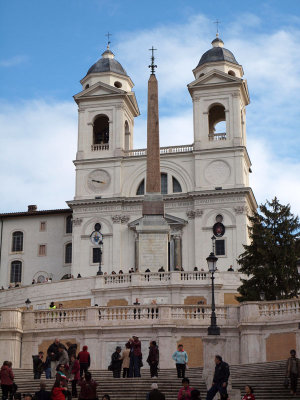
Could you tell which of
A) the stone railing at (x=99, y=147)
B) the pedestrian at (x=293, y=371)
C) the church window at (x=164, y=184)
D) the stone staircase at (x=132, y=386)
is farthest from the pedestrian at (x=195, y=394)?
the stone railing at (x=99, y=147)

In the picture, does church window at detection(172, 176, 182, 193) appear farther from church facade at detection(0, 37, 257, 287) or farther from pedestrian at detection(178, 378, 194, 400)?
pedestrian at detection(178, 378, 194, 400)

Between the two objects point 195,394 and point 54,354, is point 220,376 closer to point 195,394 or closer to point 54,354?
point 195,394

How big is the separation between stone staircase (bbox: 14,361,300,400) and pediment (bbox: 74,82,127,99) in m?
51.3

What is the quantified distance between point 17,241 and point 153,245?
24.9 meters

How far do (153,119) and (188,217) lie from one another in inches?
458

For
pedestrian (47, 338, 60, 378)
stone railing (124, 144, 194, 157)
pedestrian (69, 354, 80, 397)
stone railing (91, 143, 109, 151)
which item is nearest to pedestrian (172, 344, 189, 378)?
pedestrian (69, 354, 80, 397)

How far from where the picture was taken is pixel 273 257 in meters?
43.6

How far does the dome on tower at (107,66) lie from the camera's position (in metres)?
77.1

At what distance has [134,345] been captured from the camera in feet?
84.1

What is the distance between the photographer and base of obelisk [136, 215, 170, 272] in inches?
2146

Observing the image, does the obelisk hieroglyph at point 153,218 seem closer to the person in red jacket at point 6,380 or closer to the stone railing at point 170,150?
the stone railing at point 170,150

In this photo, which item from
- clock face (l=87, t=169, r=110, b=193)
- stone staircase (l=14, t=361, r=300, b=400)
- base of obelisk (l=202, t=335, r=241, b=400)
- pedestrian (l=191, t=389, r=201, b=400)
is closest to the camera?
pedestrian (l=191, t=389, r=201, b=400)

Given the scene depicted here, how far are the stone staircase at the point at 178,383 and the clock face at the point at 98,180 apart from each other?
46.8 metres

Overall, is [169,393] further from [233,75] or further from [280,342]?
[233,75]
